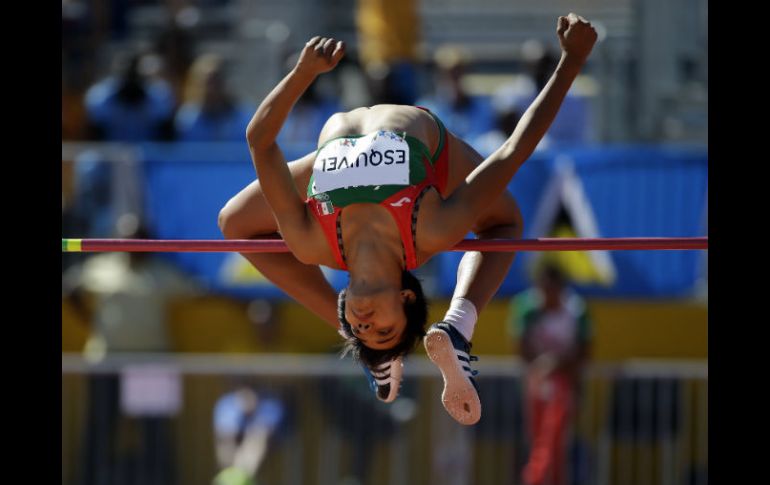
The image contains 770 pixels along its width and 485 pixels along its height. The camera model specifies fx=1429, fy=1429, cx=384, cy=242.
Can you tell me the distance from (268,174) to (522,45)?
7.07m

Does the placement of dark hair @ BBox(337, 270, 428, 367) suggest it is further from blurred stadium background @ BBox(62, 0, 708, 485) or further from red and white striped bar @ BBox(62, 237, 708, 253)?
blurred stadium background @ BBox(62, 0, 708, 485)

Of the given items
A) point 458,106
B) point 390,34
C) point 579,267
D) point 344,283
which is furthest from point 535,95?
point 344,283

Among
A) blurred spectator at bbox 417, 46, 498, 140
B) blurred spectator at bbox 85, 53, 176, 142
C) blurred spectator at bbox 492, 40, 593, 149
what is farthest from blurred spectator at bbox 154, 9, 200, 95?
blurred spectator at bbox 492, 40, 593, 149

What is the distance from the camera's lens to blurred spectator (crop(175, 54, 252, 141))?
11.0 m

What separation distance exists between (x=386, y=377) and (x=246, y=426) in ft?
12.0

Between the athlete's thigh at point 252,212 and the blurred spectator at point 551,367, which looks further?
the blurred spectator at point 551,367

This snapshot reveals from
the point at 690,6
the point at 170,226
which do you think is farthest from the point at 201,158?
the point at 690,6

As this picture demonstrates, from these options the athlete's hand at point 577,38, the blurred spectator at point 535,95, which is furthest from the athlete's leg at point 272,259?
the blurred spectator at point 535,95

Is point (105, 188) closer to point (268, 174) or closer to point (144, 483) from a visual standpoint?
point (144, 483)

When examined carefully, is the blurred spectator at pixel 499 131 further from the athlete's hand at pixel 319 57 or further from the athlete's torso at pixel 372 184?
the athlete's hand at pixel 319 57

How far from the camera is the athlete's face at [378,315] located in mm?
5824

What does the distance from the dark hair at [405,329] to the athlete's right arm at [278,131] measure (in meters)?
0.37

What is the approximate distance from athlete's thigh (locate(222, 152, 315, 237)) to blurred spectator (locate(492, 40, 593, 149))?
3899 millimetres
